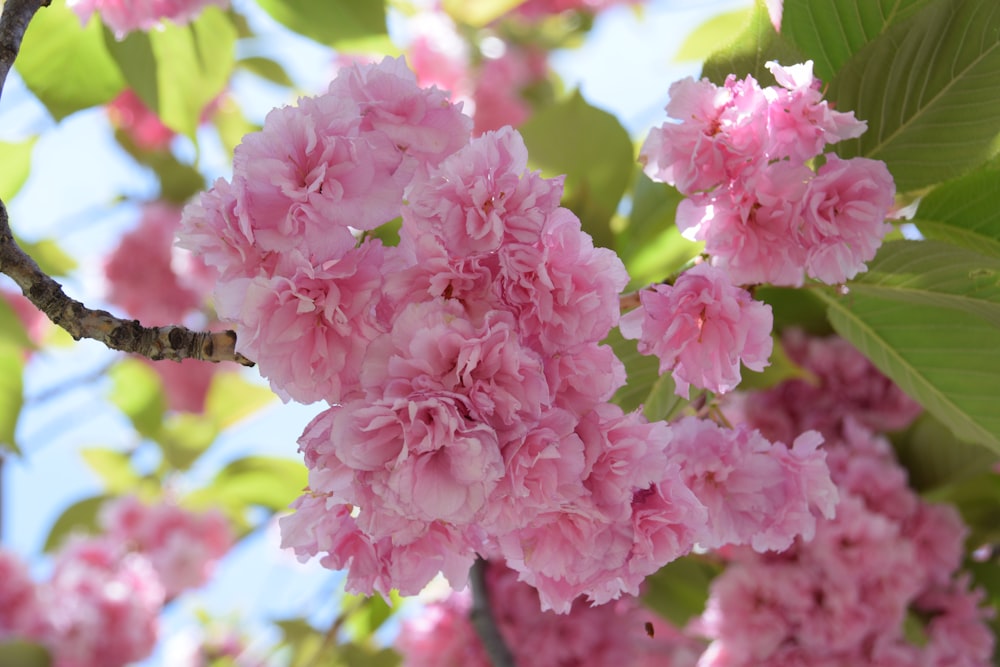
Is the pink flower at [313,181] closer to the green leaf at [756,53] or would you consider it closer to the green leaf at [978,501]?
the green leaf at [756,53]

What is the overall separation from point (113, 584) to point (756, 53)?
1.90 meters

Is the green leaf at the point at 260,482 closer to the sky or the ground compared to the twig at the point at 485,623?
closer to the ground

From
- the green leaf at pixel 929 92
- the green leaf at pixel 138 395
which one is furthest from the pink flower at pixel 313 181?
the green leaf at pixel 138 395

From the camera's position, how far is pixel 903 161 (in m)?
0.71

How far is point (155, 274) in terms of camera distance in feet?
7.00

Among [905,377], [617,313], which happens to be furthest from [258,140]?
[905,377]

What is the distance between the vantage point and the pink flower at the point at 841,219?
559mm

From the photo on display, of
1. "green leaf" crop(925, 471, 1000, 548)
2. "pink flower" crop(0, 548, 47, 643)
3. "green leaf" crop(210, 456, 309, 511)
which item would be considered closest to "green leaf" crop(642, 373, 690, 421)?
"green leaf" crop(925, 471, 1000, 548)

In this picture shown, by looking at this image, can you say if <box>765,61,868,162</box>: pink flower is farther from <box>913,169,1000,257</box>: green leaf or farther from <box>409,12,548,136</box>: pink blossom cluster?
<box>409,12,548,136</box>: pink blossom cluster

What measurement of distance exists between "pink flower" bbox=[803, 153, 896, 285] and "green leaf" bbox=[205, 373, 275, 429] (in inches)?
68.1

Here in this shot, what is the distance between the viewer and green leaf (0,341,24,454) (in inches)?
48.1

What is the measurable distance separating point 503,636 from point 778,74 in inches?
34.6

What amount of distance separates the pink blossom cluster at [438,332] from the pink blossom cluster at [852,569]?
0.62 metres

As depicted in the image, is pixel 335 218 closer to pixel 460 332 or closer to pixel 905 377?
pixel 460 332
